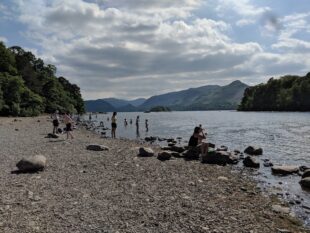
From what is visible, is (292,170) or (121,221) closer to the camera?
(121,221)

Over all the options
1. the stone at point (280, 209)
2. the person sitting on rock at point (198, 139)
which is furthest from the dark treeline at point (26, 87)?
the stone at point (280, 209)

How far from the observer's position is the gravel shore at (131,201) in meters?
12.7

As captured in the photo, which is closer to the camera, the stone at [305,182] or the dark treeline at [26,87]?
the stone at [305,182]

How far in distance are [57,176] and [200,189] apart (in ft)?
23.6

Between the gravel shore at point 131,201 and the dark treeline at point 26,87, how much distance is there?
79420 mm

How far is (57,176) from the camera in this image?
65.3 feet

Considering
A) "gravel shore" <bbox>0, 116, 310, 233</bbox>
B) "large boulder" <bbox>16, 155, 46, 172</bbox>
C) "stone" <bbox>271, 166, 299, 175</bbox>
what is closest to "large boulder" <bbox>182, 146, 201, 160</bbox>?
"gravel shore" <bbox>0, 116, 310, 233</bbox>

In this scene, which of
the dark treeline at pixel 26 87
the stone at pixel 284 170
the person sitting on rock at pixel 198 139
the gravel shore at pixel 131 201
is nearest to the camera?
the gravel shore at pixel 131 201

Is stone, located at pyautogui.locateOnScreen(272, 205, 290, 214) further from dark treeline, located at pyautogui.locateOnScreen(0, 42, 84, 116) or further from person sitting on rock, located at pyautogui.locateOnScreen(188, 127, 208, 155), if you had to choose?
dark treeline, located at pyautogui.locateOnScreen(0, 42, 84, 116)

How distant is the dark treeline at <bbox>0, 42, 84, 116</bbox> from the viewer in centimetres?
10131

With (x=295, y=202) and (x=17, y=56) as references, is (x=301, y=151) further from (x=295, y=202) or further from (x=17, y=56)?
(x=17, y=56)

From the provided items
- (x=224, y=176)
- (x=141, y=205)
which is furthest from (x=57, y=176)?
(x=224, y=176)

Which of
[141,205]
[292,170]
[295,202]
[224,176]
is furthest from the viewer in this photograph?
[292,170]

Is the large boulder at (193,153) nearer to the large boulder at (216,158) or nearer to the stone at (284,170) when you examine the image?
the large boulder at (216,158)
